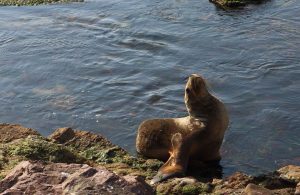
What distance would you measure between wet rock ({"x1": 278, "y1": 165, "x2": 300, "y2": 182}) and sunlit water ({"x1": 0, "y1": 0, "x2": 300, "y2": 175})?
578mm

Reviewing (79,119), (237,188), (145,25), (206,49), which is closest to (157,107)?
(79,119)

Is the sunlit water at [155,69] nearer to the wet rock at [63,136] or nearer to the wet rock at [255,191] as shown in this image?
the wet rock at [63,136]

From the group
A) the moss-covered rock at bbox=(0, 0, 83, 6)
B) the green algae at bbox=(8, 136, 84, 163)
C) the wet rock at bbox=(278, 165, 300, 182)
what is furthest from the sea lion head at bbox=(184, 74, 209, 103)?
the moss-covered rock at bbox=(0, 0, 83, 6)

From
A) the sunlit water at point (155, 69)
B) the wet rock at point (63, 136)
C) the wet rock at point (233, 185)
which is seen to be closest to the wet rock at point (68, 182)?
the wet rock at point (233, 185)

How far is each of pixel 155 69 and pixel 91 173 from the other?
7.47 metres

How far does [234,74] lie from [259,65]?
675 mm

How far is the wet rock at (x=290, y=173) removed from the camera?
6.96 m

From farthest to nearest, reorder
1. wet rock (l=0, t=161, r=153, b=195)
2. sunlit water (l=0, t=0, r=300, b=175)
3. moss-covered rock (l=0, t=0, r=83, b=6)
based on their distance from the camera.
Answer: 1. moss-covered rock (l=0, t=0, r=83, b=6)
2. sunlit water (l=0, t=0, r=300, b=175)
3. wet rock (l=0, t=161, r=153, b=195)

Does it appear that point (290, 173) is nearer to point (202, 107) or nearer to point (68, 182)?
point (202, 107)

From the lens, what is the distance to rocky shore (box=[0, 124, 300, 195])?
16.7ft

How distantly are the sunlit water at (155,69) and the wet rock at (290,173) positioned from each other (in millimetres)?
578

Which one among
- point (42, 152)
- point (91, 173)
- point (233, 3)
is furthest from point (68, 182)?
point (233, 3)

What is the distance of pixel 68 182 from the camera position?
5082 mm

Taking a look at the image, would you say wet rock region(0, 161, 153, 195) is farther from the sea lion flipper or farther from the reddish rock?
the reddish rock
